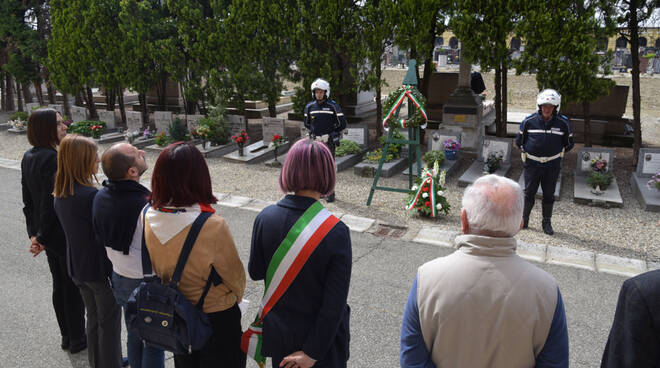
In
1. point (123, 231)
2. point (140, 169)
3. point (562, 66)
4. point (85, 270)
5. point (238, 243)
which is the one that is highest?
point (562, 66)

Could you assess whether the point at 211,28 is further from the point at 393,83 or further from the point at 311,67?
the point at 393,83

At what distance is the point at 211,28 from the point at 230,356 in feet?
42.0

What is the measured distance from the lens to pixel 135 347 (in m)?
3.22

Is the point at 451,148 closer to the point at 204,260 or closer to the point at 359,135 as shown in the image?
the point at 359,135

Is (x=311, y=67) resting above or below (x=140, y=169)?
above

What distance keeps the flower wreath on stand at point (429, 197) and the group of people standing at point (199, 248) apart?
528 cm

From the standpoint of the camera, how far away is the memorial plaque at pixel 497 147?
1066 cm

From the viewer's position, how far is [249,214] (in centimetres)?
841

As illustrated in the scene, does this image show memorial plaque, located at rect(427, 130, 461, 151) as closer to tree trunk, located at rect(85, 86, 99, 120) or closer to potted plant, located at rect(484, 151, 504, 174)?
potted plant, located at rect(484, 151, 504, 174)

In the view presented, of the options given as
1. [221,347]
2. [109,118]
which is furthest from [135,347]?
[109,118]

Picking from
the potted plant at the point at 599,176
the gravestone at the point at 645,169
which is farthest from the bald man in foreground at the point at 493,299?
the gravestone at the point at 645,169

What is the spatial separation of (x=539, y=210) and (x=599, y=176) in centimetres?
164

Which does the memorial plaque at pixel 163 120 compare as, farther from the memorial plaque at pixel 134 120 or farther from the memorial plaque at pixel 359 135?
the memorial plaque at pixel 359 135

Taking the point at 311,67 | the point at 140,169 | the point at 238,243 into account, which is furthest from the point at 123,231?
the point at 311,67
